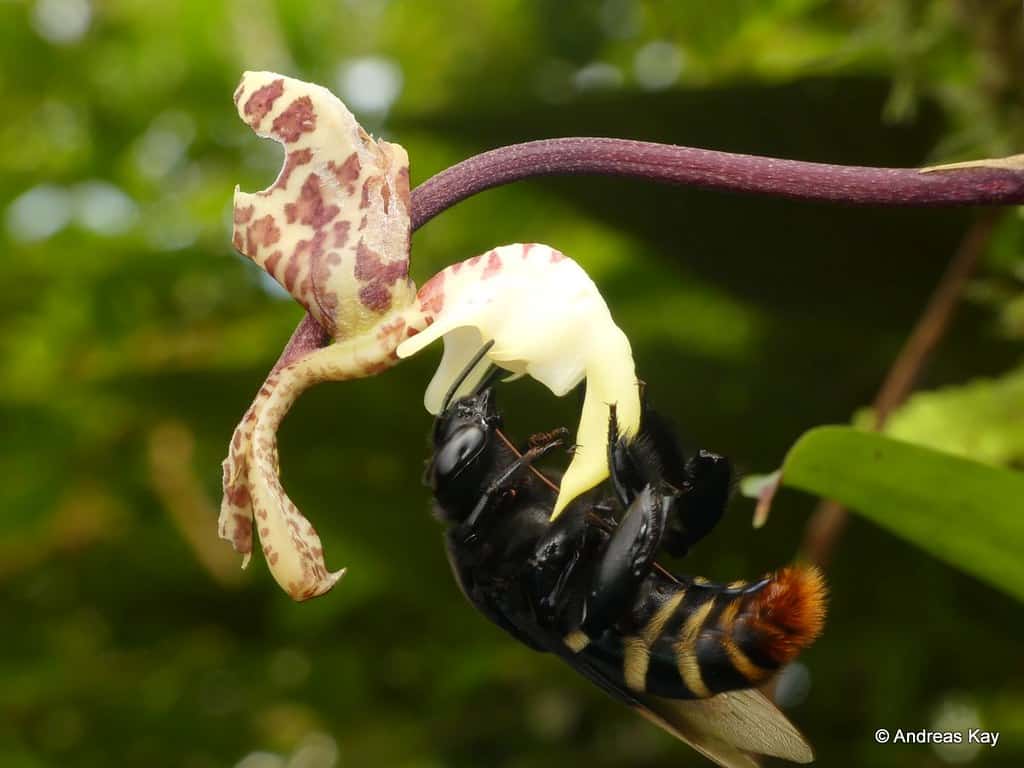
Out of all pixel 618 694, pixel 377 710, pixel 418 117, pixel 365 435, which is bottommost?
pixel 377 710

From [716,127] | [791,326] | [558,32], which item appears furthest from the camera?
[558,32]

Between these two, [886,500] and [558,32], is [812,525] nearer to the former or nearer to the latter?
[886,500]

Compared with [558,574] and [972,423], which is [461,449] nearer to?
[558,574]

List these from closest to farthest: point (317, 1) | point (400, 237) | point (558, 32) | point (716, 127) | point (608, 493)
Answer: point (400, 237) < point (608, 493) < point (716, 127) < point (558, 32) < point (317, 1)

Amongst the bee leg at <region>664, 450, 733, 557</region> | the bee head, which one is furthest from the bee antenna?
the bee leg at <region>664, 450, 733, 557</region>

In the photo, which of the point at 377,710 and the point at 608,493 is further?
the point at 377,710

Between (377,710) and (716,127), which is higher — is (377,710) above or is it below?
below

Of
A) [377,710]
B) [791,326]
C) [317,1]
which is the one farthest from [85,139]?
[791,326]

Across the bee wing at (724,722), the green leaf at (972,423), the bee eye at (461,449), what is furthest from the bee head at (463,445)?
the green leaf at (972,423)
